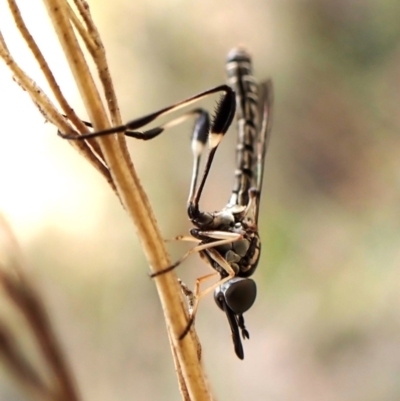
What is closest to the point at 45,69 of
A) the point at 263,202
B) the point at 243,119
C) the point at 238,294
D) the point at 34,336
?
the point at 238,294

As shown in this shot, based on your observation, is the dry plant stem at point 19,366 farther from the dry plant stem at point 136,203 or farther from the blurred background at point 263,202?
the dry plant stem at point 136,203

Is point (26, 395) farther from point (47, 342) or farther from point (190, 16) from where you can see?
point (190, 16)

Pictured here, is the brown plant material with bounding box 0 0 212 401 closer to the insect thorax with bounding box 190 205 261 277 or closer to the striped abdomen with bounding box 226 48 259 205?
the insect thorax with bounding box 190 205 261 277

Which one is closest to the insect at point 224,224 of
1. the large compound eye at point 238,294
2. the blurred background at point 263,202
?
the large compound eye at point 238,294

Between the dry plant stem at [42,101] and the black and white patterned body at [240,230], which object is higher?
the dry plant stem at [42,101]

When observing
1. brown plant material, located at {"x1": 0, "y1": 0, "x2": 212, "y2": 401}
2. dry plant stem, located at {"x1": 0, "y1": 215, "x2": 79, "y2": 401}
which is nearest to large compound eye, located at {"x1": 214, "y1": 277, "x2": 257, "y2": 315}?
brown plant material, located at {"x1": 0, "y1": 0, "x2": 212, "y2": 401}

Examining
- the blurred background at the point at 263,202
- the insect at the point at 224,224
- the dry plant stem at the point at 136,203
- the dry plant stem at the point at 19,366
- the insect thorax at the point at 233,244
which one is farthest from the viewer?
the blurred background at the point at 263,202

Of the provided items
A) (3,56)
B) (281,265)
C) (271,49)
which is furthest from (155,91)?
(3,56)

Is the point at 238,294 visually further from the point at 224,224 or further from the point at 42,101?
the point at 42,101
